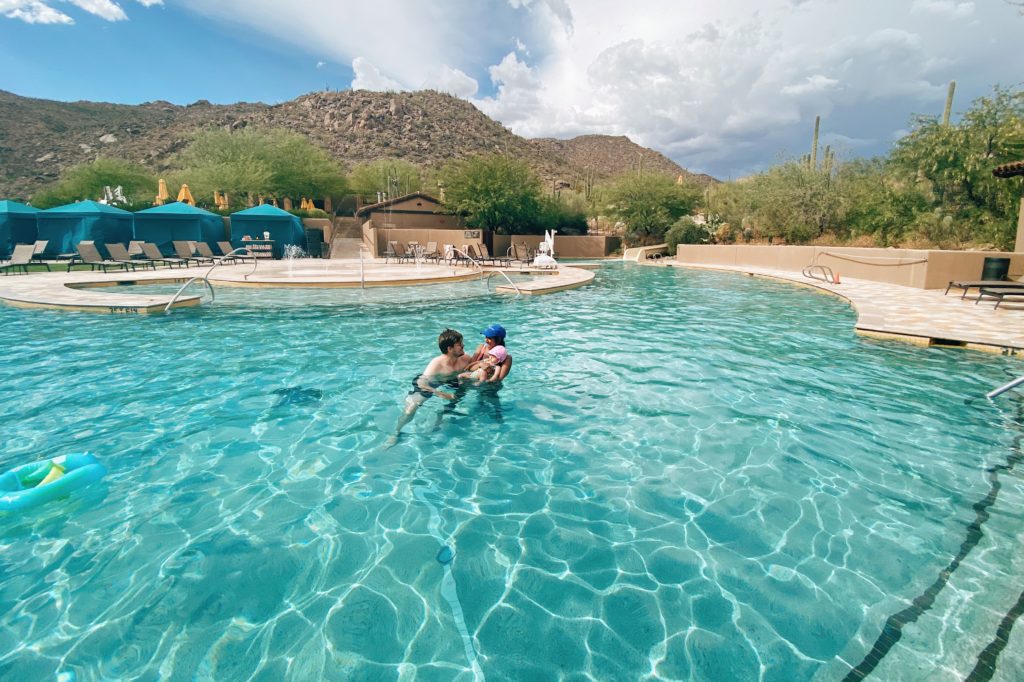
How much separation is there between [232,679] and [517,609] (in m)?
1.33

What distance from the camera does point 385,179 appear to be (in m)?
53.2

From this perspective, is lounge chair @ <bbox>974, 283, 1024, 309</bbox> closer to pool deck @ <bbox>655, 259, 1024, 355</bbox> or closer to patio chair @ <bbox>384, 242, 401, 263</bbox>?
pool deck @ <bbox>655, 259, 1024, 355</bbox>

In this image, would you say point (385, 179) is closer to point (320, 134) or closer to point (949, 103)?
point (320, 134)

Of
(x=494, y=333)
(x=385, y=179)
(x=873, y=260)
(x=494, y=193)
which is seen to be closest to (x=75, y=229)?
(x=494, y=193)

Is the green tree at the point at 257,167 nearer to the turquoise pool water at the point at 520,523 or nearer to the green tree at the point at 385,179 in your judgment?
the green tree at the point at 385,179

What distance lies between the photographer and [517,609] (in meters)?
2.71

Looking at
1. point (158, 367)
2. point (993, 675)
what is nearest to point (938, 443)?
point (993, 675)

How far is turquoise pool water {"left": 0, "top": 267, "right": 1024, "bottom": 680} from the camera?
2447 mm

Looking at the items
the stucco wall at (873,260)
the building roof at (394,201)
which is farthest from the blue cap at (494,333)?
the building roof at (394,201)

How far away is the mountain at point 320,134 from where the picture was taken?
68.6 metres

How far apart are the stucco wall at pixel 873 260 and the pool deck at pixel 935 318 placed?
0.64m

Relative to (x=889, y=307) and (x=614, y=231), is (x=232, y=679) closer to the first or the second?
(x=889, y=307)

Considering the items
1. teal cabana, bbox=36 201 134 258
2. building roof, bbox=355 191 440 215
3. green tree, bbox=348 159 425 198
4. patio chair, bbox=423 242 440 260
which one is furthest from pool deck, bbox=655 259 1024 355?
green tree, bbox=348 159 425 198

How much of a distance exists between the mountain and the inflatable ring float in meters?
58.5
